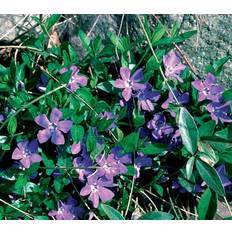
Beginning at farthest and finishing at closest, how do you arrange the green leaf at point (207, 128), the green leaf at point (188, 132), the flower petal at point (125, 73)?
the flower petal at point (125, 73)
the green leaf at point (207, 128)
the green leaf at point (188, 132)

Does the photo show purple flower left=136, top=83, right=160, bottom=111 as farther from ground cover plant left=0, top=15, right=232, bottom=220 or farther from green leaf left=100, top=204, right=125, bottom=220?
green leaf left=100, top=204, right=125, bottom=220

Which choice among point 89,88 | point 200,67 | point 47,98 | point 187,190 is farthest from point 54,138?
point 200,67

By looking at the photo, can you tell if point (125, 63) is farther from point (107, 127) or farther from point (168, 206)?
point (168, 206)

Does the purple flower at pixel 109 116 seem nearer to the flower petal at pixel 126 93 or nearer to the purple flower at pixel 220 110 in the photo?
the flower petal at pixel 126 93

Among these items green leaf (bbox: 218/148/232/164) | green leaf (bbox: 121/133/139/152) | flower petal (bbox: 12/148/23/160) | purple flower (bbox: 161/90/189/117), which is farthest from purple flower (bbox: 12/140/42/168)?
green leaf (bbox: 218/148/232/164)

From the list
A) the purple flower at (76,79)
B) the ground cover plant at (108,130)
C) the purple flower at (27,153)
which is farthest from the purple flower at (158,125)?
the purple flower at (27,153)

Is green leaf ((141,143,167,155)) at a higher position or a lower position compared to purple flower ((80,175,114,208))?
higher

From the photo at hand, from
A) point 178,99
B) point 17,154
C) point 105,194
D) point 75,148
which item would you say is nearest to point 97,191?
point 105,194
